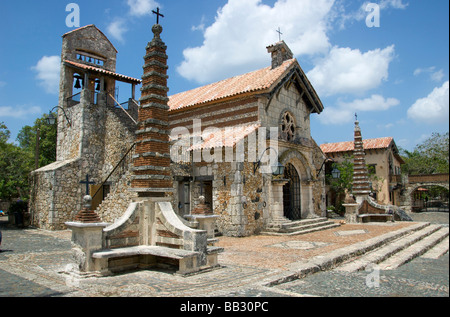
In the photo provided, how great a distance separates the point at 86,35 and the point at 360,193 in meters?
19.5

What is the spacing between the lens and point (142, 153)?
26.5 ft

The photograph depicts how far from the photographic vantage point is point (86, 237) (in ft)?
21.7

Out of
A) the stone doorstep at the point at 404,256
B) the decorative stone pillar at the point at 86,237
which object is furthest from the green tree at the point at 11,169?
the stone doorstep at the point at 404,256

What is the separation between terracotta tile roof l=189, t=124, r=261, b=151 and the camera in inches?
551

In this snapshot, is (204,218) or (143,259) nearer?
(143,259)

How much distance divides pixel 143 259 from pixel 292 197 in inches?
464

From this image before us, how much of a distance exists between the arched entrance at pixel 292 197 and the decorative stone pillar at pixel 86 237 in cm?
1243

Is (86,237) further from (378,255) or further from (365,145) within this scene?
(365,145)

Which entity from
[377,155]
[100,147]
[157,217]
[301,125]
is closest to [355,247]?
[157,217]

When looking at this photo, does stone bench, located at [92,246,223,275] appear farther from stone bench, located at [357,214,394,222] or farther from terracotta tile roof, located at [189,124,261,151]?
stone bench, located at [357,214,394,222]

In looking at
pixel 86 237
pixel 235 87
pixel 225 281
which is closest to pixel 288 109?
pixel 235 87
